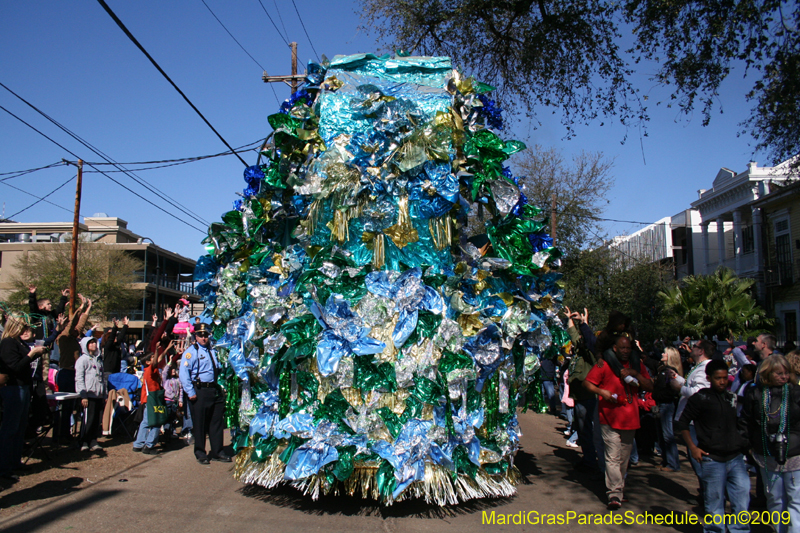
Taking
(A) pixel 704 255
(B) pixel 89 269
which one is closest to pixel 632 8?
(A) pixel 704 255

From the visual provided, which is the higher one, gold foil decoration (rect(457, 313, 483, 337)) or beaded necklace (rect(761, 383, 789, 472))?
gold foil decoration (rect(457, 313, 483, 337))

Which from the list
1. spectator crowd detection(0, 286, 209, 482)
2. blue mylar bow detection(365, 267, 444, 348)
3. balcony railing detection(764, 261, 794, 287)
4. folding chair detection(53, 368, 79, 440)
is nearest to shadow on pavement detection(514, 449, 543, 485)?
blue mylar bow detection(365, 267, 444, 348)

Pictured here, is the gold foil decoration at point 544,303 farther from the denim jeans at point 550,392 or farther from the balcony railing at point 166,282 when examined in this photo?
the balcony railing at point 166,282

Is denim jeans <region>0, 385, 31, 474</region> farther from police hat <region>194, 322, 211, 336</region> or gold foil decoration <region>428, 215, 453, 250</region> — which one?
gold foil decoration <region>428, 215, 453, 250</region>

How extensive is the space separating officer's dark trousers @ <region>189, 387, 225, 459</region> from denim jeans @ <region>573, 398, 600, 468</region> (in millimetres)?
4459

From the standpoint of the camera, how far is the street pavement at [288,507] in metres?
4.46

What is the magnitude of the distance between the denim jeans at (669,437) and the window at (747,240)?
23.1 metres

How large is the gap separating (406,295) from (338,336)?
64cm

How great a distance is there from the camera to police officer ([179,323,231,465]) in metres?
6.98

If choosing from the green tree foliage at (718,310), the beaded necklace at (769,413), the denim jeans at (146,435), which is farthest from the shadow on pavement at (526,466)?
the green tree foliage at (718,310)

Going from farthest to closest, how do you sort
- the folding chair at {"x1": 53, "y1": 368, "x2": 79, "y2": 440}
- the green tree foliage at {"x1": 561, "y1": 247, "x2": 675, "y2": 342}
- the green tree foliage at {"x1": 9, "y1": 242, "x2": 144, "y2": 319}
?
the green tree foliage at {"x1": 9, "y1": 242, "x2": 144, "y2": 319} < the green tree foliage at {"x1": 561, "y1": 247, "x2": 675, "y2": 342} < the folding chair at {"x1": 53, "y1": 368, "x2": 79, "y2": 440}

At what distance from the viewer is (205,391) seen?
23.0 ft

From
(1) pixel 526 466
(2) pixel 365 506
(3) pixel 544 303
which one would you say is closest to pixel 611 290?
(1) pixel 526 466

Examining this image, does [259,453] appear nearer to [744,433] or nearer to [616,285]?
[744,433]
